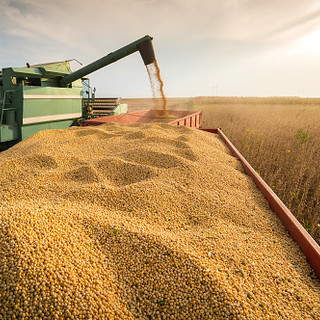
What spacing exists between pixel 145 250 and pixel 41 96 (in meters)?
4.16

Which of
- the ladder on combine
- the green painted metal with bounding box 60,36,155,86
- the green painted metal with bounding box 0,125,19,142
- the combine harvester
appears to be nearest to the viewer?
the green painted metal with bounding box 0,125,19,142

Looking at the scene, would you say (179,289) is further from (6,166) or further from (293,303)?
(6,166)

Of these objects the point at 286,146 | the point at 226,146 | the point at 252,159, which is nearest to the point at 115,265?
the point at 226,146

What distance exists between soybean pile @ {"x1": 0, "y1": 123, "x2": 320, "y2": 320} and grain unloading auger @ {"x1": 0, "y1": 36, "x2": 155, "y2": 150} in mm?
2137

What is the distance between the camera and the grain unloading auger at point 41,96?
4164 millimetres

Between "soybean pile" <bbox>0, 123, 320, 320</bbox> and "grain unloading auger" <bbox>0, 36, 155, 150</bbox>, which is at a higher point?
"grain unloading auger" <bbox>0, 36, 155, 150</bbox>

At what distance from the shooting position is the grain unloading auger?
4.16 metres

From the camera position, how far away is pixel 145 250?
56.1 inches

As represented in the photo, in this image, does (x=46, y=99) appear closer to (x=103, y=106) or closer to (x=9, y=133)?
(x=9, y=133)

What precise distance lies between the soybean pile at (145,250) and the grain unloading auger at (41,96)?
2137mm

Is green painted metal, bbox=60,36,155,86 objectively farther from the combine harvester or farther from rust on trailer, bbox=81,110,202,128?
rust on trailer, bbox=81,110,202,128

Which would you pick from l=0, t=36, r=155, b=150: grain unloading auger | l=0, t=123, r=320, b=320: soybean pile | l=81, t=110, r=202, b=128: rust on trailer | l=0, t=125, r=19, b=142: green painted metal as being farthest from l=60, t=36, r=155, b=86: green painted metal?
l=0, t=123, r=320, b=320: soybean pile

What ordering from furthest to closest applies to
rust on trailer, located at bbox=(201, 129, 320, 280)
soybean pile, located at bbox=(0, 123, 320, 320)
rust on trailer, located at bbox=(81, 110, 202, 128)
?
rust on trailer, located at bbox=(81, 110, 202, 128) < rust on trailer, located at bbox=(201, 129, 320, 280) < soybean pile, located at bbox=(0, 123, 320, 320)

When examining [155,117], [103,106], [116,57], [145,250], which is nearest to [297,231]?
[145,250]
